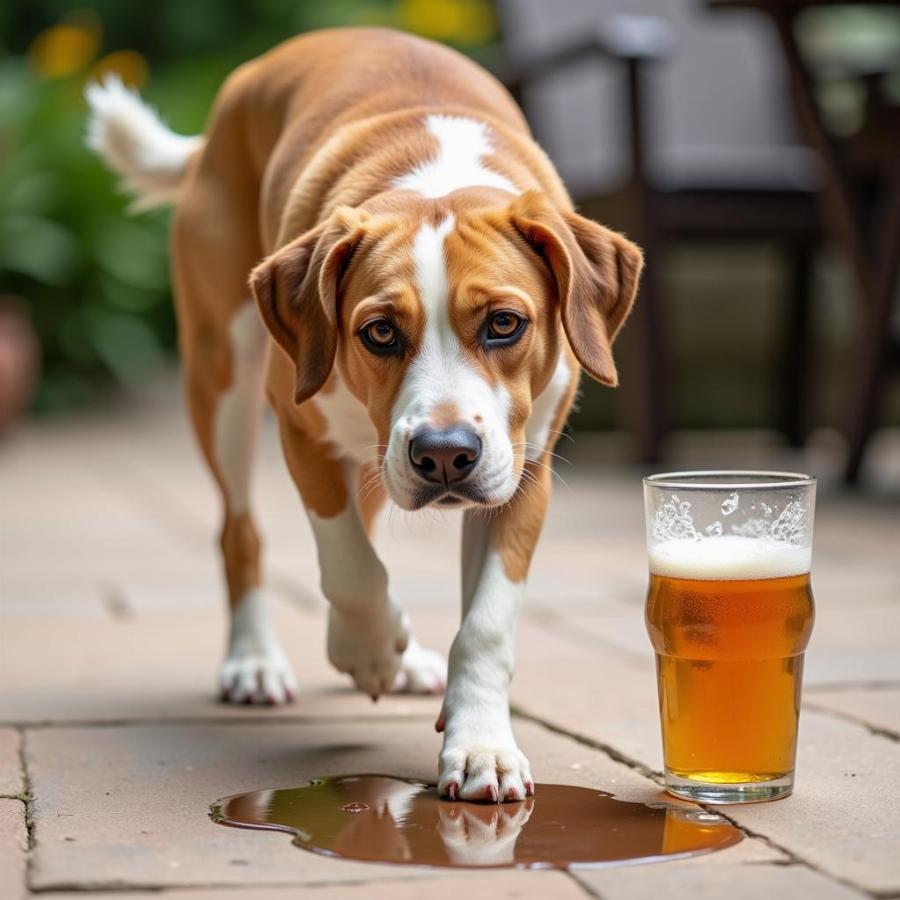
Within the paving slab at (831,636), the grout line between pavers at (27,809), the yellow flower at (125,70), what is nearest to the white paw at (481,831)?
the grout line between pavers at (27,809)

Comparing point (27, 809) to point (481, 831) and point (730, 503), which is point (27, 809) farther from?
point (730, 503)

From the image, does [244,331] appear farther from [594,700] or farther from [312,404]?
[594,700]

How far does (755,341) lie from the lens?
830cm

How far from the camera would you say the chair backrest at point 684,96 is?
7379 mm

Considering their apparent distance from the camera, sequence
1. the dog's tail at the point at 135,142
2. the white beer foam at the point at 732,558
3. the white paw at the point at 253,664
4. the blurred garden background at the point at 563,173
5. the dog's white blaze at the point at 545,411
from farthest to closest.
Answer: the blurred garden background at the point at 563,173 < the dog's tail at the point at 135,142 < the white paw at the point at 253,664 < the dog's white blaze at the point at 545,411 < the white beer foam at the point at 732,558

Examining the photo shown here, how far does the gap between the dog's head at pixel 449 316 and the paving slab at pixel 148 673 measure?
73 cm

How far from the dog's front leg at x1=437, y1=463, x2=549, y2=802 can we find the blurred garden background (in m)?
3.51

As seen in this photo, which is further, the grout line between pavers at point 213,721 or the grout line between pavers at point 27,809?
the grout line between pavers at point 213,721

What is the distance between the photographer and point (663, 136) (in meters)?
7.55

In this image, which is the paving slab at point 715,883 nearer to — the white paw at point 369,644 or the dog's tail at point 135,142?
the white paw at point 369,644

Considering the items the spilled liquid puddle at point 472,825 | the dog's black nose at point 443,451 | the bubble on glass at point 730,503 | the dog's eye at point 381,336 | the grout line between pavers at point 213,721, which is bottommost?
the grout line between pavers at point 213,721

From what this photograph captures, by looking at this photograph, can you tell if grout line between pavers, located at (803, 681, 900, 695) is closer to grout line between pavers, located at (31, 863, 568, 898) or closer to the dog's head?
the dog's head

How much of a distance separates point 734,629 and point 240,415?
139 centimetres

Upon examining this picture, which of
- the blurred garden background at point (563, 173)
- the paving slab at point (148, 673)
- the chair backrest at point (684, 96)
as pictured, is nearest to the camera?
the paving slab at point (148, 673)
